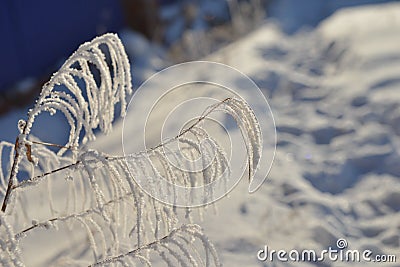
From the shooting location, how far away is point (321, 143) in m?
4.08

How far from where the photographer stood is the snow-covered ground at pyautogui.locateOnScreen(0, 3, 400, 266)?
9.59ft

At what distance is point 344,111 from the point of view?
4.54m

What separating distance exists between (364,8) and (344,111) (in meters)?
3.60

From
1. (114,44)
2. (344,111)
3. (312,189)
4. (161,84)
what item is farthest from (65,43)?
(114,44)

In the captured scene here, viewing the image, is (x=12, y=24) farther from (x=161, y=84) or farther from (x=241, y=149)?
(x=241, y=149)
